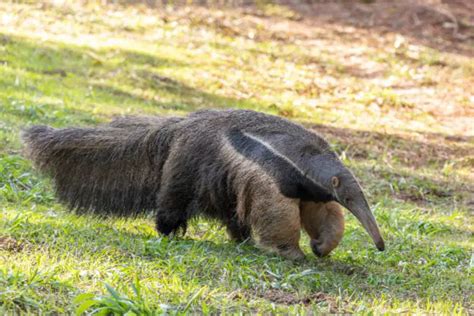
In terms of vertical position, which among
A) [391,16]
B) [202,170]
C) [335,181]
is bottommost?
[391,16]

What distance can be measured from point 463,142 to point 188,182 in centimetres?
651

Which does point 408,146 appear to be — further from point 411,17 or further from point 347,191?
point 411,17

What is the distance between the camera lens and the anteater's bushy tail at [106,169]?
6.93 m

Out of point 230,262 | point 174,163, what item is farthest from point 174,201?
point 230,262

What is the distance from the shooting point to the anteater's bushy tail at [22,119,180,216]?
6.93 m

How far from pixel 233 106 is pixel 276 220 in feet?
21.3

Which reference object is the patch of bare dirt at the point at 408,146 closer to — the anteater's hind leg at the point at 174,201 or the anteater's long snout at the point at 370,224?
the anteater's hind leg at the point at 174,201

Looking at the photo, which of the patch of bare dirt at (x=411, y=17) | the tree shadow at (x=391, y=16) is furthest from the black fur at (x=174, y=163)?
the patch of bare dirt at (x=411, y=17)

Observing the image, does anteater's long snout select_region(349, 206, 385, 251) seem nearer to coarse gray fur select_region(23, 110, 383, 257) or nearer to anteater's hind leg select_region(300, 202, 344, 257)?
coarse gray fur select_region(23, 110, 383, 257)

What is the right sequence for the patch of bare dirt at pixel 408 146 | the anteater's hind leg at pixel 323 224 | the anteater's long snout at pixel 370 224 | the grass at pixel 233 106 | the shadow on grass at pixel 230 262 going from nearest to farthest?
1. the grass at pixel 233 106
2. the shadow on grass at pixel 230 262
3. the anteater's long snout at pixel 370 224
4. the anteater's hind leg at pixel 323 224
5. the patch of bare dirt at pixel 408 146

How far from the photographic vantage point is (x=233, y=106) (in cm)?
1273

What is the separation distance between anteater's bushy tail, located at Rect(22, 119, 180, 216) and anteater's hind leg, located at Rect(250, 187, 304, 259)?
3.15 feet

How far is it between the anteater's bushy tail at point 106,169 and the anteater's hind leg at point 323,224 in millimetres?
1241

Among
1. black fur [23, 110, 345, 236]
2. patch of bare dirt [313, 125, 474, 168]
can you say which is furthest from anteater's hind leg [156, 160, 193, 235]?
patch of bare dirt [313, 125, 474, 168]
